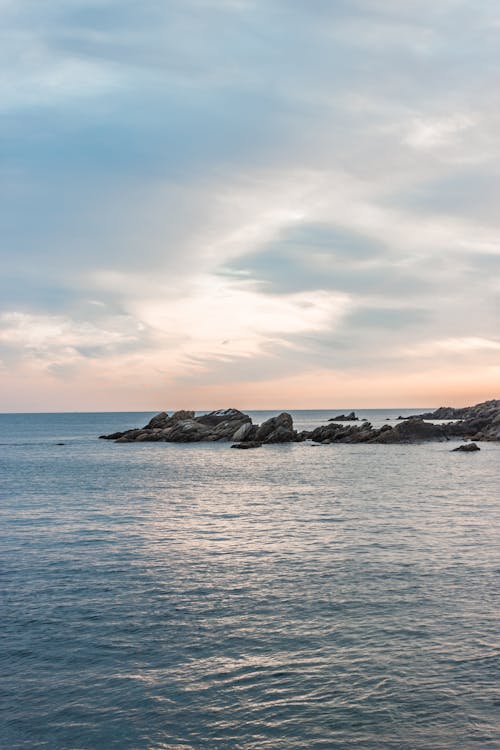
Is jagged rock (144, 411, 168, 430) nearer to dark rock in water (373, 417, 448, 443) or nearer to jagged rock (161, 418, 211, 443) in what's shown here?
jagged rock (161, 418, 211, 443)

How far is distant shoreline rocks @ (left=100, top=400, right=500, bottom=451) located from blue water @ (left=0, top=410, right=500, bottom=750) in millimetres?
69964

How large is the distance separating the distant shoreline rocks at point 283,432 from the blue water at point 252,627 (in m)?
70.0

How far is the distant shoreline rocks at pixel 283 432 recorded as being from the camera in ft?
351

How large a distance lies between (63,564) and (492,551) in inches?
678

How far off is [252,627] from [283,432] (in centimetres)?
9765

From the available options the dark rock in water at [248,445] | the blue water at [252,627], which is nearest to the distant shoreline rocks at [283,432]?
the dark rock in water at [248,445]

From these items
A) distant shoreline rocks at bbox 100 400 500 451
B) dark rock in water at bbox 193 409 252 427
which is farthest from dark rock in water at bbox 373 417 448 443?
dark rock in water at bbox 193 409 252 427

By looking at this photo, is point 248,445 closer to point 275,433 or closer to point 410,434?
point 275,433

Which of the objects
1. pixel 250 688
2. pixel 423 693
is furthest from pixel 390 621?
pixel 250 688

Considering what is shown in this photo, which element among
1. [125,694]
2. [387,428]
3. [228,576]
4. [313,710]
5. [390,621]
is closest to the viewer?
[313,710]

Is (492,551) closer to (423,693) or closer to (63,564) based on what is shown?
(423,693)

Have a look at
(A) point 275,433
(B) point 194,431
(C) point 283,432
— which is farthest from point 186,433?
(C) point 283,432

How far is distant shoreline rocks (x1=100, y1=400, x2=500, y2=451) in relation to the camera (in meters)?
107

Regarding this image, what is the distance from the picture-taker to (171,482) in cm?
5484
